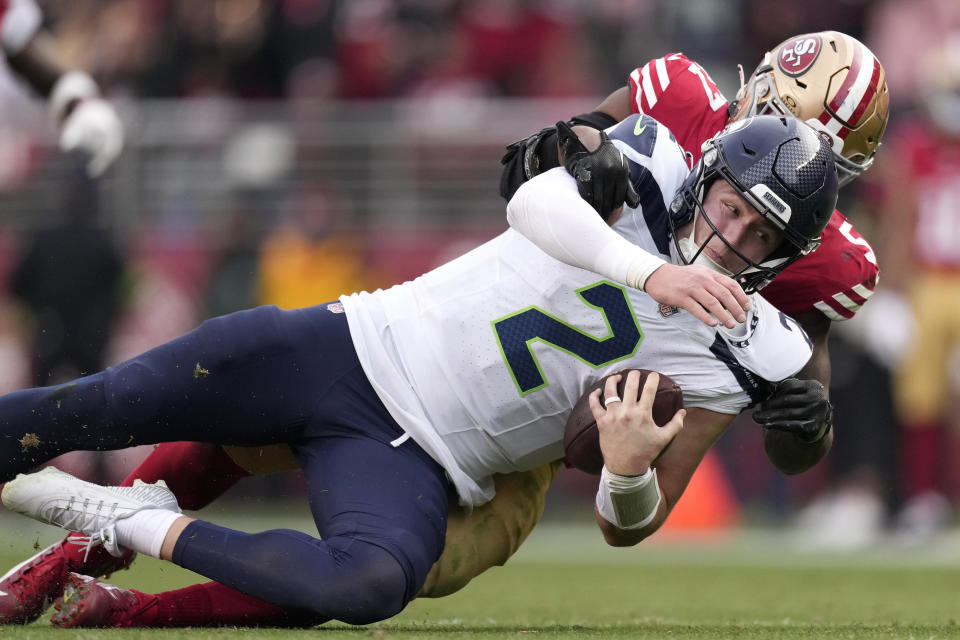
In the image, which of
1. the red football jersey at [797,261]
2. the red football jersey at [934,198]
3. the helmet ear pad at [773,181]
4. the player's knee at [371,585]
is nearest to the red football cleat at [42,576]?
the player's knee at [371,585]

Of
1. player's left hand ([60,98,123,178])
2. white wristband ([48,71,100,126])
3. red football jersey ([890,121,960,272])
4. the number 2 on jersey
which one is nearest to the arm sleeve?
the number 2 on jersey

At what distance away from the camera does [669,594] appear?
5.27 m

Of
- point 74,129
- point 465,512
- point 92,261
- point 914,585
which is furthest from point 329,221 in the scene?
point 465,512

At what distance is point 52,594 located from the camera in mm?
3627

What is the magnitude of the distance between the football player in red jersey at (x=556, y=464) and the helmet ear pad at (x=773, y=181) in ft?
0.68

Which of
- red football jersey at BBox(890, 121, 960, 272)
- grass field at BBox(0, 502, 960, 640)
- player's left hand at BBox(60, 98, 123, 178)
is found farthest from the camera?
red football jersey at BBox(890, 121, 960, 272)

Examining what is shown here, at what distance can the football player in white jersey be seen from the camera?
11.3 ft

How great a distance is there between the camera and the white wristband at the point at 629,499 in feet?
11.4

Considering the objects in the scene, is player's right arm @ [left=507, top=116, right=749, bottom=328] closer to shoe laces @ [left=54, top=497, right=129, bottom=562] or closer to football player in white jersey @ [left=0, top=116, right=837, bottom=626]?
football player in white jersey @ [left=0, top=116, right=837, bottom=626]

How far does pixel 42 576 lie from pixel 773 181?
199cm

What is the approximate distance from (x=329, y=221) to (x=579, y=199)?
580 cm

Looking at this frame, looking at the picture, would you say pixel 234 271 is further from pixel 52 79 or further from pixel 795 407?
pixel 795 407

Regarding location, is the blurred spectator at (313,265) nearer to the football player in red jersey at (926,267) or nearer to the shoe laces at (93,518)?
the football player in red jersey at (926,267)

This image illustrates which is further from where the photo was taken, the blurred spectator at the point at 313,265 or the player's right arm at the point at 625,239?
the blurred spectator at the point at 313,265
